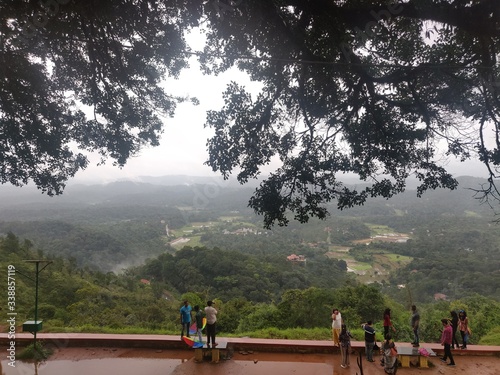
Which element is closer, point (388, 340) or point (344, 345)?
point (388, 340)

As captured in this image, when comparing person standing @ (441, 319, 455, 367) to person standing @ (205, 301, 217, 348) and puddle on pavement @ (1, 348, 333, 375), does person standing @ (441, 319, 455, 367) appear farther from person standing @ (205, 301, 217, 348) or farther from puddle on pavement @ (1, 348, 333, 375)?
person standing @ (205, 301, 217, 348)

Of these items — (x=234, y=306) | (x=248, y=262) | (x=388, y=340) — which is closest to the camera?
(x=388, y=340)

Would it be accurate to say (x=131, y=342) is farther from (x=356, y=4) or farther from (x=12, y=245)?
(x=12, y=245)

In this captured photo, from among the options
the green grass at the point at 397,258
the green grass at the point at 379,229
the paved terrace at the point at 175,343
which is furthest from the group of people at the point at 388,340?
the green grass at the point at 379,229

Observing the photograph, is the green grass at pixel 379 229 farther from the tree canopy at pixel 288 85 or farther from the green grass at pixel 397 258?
the tree canopy at pixel 288 85

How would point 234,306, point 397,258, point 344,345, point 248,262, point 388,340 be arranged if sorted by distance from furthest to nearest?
point 397,258, point 248,262, point 234,306, point 344,345, point 388,340

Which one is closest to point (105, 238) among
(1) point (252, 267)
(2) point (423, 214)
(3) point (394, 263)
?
(1) point (252, 267)

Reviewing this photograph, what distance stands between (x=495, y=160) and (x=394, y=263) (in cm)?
4251

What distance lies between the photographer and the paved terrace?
218 inches

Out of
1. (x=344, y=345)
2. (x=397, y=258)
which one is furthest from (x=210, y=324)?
(x=397, y=258)

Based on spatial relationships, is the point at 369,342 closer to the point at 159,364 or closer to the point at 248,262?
the point at 159,364

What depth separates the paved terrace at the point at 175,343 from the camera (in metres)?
5.53

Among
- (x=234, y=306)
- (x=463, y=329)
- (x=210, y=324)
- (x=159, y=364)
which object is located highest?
(x=210, y=324)

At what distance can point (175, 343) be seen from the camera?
5613 mm
